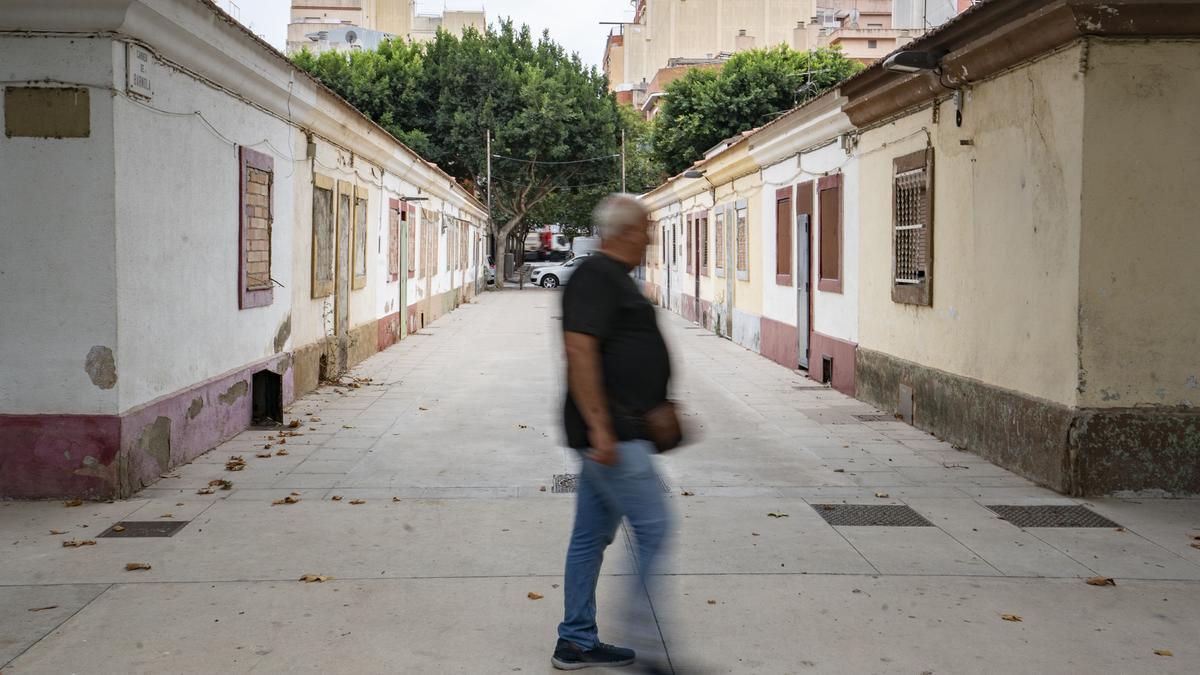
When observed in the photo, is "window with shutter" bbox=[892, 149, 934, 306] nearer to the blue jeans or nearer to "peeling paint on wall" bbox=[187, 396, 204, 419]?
"peeling paint on wall" bbox=[187, 396, 204, 419]

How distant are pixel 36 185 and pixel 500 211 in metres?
40.0

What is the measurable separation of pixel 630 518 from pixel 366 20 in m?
70.5

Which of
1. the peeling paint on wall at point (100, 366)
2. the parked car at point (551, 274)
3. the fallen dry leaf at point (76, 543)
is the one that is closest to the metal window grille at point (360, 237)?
the peeling paint on wall at point (100, 366)

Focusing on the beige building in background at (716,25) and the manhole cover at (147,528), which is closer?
the manhole cover at (147,528)

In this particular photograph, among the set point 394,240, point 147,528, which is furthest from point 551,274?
point 147,528

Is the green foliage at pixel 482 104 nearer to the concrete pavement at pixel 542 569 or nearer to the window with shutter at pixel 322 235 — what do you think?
the window with shutter at pixel 322 235

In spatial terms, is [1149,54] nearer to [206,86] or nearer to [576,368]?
[576,368]

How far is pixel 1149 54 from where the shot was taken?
25.1 ft

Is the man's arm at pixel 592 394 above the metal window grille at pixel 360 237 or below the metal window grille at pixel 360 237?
below

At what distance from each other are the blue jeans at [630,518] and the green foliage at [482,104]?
1440 inches

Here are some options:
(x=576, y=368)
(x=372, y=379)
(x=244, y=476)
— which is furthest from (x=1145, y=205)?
(x=372, y=379)

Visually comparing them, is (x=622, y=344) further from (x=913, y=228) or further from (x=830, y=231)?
(x=830, y=231)

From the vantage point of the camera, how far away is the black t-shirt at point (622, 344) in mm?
4145

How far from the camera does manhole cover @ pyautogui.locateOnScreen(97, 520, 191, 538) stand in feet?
21.5
